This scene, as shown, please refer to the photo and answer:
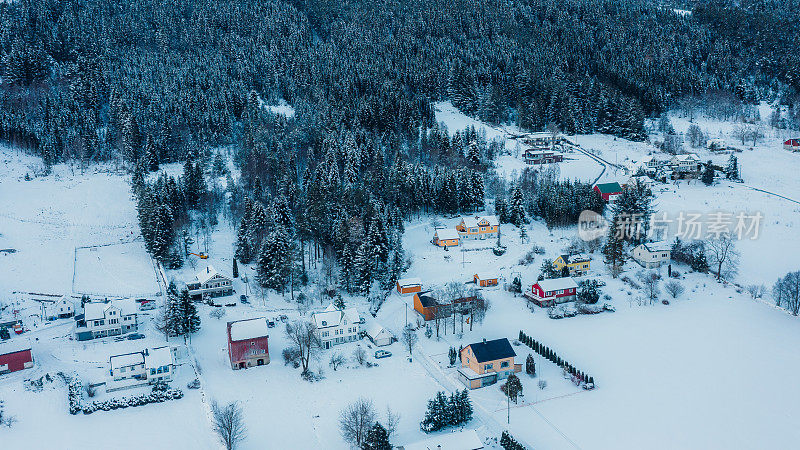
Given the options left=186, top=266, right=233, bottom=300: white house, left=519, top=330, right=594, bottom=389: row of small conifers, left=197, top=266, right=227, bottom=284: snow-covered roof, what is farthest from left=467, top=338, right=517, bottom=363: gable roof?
left=197, top=266, right=227, bottom=284: snow-covered roof

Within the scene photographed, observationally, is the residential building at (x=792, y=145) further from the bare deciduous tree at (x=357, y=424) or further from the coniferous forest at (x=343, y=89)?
the bare deciduous tree at (x=357, y=424)

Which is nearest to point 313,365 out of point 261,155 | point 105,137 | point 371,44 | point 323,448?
point 323,448

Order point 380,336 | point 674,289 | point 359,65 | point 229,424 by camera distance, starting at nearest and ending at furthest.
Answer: point 229,424 → point 380,336 → point 674,289 → point 359,65

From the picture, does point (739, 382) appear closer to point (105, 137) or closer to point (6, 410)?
point (6, 410)

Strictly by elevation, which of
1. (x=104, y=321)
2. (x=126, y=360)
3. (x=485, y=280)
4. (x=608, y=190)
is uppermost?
(x=608, y=190)

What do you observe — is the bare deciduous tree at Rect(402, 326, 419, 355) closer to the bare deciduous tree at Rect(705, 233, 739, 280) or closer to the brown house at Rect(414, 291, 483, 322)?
the brown house at Rect(414, 291, 483, 322)

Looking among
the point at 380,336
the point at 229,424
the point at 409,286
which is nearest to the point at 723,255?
the point at 409,286

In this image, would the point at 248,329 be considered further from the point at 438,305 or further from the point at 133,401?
the point at 438,305
